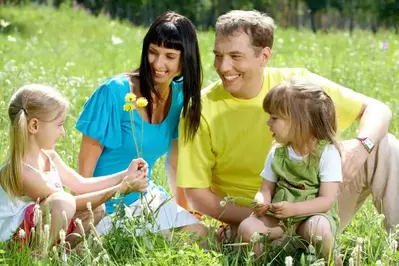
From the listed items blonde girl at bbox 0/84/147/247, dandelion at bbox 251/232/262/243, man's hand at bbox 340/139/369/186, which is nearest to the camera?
dandelion at bbox 251/232/262/243

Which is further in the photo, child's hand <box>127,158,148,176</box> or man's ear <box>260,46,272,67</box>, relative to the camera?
man's ear <box>260,46,272,67</box>

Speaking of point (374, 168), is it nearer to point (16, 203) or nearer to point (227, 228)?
point (227, 228)

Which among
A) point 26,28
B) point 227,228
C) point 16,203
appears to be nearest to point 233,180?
point 227,228

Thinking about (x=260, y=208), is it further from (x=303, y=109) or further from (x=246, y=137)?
(x=246, y=137)

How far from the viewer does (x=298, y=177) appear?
4312 millimetres

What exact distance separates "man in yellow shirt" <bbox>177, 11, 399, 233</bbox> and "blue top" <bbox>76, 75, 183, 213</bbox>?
0.17 meters

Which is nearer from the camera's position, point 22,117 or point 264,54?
point 22,117

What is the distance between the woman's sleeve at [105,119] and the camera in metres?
4.71

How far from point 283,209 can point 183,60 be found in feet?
3.19

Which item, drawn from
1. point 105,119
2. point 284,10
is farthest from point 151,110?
point 284,10

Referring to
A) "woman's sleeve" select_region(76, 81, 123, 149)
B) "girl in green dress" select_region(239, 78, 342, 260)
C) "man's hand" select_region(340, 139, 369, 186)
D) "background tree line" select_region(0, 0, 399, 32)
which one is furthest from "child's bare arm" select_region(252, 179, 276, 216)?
"background tree line" select_region(0, 0, 399, 32)

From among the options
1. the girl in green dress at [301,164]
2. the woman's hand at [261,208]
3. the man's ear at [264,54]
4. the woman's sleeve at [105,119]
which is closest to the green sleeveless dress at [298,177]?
the girl in green dress at [301,164]

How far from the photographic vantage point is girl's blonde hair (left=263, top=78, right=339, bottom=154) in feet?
13.9

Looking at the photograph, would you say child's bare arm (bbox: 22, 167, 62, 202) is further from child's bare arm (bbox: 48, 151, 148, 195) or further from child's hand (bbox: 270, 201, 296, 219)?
child's hand (bbox: 270, 201, 296, 219)
